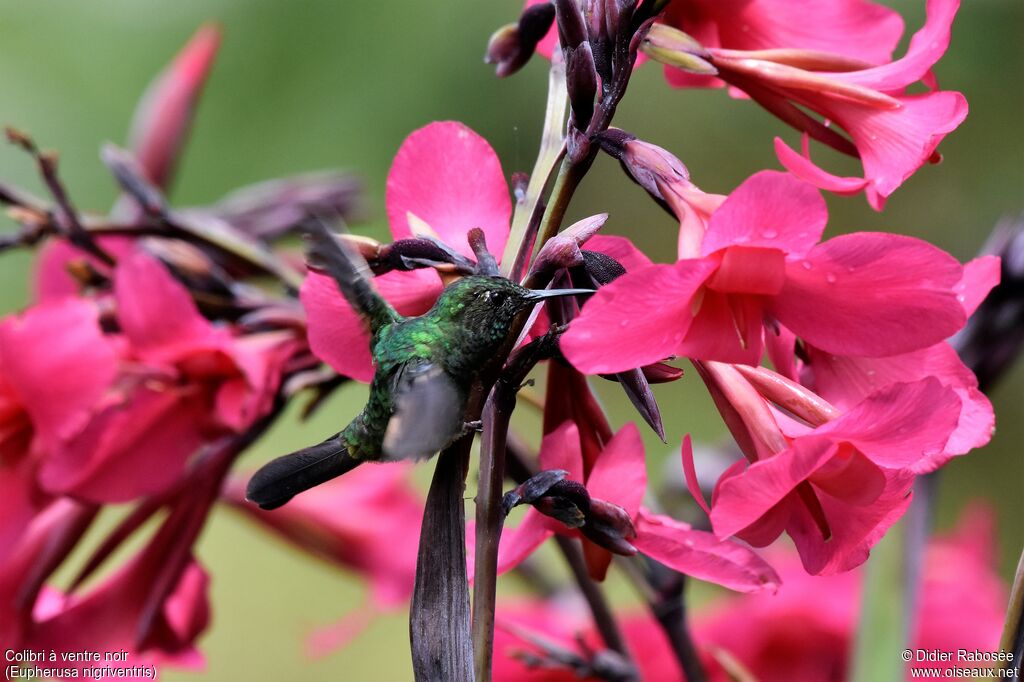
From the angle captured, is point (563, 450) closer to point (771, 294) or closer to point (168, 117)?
point (771, 294)

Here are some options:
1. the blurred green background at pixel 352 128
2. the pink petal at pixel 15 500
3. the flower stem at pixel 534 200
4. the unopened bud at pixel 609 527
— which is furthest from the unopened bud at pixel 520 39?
the blurred green background at pixel 352 128

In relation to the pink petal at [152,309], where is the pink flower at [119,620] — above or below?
below

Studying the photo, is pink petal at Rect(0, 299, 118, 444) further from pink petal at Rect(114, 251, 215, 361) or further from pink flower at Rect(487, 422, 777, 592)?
pink flower at Rect(487, 422, 777, 592)

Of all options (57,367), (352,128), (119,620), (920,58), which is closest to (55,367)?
(57,367)

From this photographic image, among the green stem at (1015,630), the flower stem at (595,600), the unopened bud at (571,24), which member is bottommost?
the flower stem at (595,600)

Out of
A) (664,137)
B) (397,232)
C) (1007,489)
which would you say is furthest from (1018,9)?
(397,232)

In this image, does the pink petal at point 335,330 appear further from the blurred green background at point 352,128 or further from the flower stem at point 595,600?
the blurred green background at point 352,128
